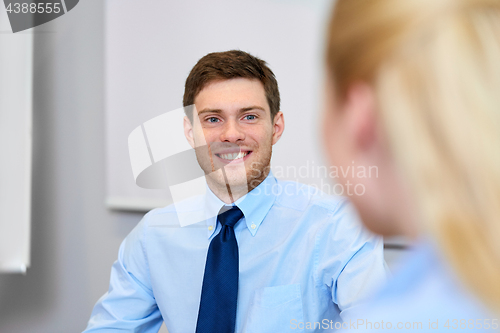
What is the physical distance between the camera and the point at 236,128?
45.7 inches

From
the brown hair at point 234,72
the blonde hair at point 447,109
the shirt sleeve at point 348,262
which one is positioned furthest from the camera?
the brown hair at point 234,72

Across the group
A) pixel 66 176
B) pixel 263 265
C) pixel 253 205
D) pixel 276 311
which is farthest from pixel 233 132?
pixel 66 176

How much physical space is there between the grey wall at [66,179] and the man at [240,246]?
509 mm

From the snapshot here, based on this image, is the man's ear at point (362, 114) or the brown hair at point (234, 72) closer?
the man's ear at point (362, 114)

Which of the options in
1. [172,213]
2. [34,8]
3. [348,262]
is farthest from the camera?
[34,8]

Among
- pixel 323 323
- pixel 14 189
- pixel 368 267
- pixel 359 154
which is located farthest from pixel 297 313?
pixel 14 189

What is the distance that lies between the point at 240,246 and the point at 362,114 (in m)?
0.77

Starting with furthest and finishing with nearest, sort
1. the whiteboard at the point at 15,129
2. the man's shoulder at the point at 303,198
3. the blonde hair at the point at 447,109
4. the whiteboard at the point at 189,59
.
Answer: the whiteboard at the point at 15,129
the whiteboard at the point at 189,59
the man's shoulder at the point at 303,198
the blonde hair at the point at 447,109

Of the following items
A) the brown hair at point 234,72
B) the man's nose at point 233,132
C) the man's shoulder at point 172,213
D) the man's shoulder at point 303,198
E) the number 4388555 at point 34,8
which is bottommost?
the man's shoulder at point 172,213

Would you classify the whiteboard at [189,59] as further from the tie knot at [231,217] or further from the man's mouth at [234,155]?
the tie knot at [231,217]

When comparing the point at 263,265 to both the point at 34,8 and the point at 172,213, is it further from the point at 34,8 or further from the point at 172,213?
the point at 34,8

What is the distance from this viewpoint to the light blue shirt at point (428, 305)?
0.23 metres

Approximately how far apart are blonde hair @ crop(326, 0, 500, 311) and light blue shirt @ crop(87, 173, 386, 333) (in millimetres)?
643

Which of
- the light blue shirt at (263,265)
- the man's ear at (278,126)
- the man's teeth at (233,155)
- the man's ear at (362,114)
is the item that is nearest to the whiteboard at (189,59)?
the man's ear at (278,126)
